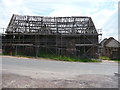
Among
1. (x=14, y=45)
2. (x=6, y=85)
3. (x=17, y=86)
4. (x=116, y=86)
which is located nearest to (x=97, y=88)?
(x=116, y=86)

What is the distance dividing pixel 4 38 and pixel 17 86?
94.6ft

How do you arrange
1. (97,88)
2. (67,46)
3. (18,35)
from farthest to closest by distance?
1. (18,35)
2. (67,46)
3. (97,88)

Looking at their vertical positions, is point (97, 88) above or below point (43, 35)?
below

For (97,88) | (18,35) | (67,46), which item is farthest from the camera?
(18,35)

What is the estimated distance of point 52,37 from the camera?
31.5 m

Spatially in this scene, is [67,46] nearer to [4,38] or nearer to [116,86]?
[4,38]

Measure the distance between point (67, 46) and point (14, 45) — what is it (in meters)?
11.6

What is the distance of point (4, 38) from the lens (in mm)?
32719

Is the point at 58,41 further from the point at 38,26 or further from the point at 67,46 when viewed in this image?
the point at 38,26

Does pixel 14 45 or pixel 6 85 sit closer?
pixel 6 85

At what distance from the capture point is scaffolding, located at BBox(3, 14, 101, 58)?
29953 millimetres

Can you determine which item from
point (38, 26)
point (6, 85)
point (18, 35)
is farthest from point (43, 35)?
point (6, 85)

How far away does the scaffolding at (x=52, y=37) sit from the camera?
98.3 ft

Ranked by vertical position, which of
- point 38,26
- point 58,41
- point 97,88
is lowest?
point 97,88
